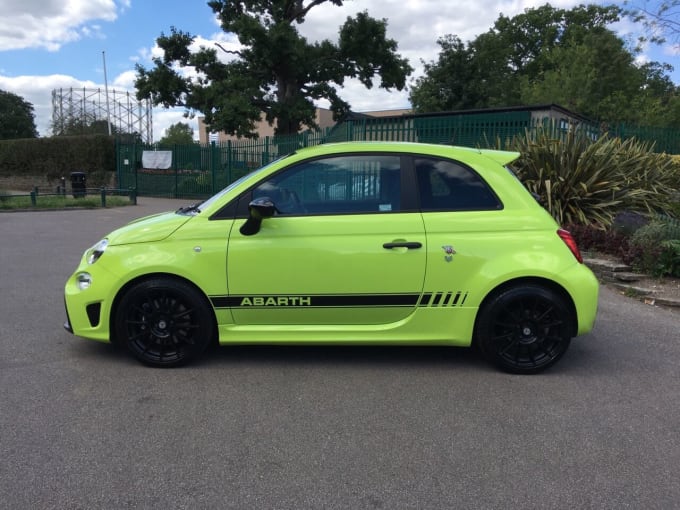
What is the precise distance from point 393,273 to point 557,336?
1.34 m

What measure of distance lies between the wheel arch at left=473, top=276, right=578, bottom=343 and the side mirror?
1.74 metres

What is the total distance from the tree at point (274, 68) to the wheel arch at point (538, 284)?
21845 millimetres

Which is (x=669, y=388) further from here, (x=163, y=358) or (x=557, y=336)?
(x=163, y=358)

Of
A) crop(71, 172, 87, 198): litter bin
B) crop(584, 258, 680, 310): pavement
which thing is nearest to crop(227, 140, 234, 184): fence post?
crop(71, 172, 87, 198): litter bin

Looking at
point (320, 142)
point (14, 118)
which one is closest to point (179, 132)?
point (14, 118)

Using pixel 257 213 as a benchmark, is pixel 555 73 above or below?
above

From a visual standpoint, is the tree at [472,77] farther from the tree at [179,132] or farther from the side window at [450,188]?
the tree at [179,132]

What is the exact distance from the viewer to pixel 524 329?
390 cm

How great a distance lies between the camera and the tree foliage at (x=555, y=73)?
1091 inches

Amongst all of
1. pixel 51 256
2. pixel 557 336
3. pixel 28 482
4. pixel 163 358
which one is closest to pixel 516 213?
pixel 557 336

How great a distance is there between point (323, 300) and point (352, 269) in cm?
32

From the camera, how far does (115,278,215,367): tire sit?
386 centimetres

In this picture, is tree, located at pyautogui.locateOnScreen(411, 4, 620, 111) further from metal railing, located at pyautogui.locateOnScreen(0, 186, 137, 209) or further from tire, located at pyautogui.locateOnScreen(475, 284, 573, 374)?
tire, located at pyautogui.locateOnScreen(475, 284, 573, 374)

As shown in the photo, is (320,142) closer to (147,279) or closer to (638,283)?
(638,283)
